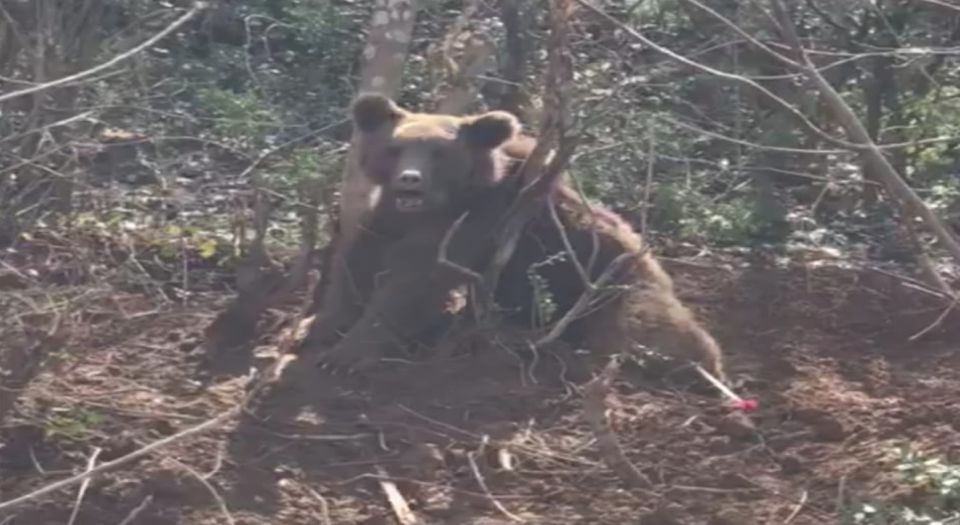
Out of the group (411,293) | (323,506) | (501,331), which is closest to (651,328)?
(501,331)

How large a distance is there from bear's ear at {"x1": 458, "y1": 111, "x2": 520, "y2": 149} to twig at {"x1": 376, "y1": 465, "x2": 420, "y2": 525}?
171 centimetres

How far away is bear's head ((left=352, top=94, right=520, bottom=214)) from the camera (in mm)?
7590

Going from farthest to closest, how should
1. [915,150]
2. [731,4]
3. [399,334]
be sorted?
[731,4], [915,150], [399,334]

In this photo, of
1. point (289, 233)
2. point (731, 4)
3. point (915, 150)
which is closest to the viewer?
point (289, 233)

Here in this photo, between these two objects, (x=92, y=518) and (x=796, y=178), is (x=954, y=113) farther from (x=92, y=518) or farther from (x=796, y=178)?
(x=92, y=518)

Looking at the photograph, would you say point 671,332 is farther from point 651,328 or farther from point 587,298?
point 587,298

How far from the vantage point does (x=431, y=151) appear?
7613 mm

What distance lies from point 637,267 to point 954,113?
8.56ft

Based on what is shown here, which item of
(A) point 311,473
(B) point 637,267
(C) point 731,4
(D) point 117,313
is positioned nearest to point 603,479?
(A) point 311,473

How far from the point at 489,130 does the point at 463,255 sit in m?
0.50

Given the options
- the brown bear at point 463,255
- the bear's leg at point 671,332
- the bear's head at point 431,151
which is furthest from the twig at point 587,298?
the bear's head at point 431,151

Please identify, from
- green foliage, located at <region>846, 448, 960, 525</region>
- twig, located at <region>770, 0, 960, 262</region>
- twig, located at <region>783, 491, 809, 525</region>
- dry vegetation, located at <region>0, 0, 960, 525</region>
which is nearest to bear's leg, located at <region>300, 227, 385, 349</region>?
dry vegetation, located at <region>0, 0, 960, 525</region>

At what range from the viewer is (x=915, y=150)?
943cm

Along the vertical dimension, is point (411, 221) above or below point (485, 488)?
above
